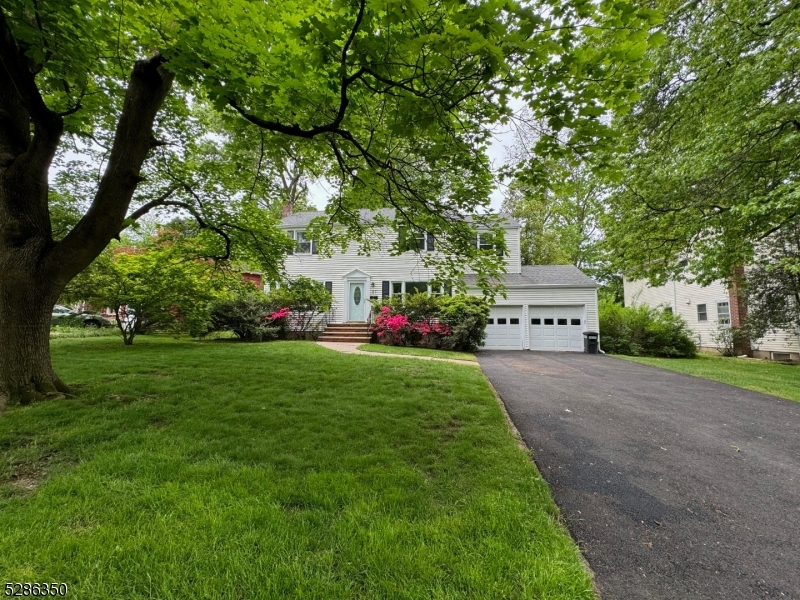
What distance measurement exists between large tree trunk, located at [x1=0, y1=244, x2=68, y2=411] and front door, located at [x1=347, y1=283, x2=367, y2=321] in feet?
41.4

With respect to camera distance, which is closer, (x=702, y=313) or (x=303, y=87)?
(x=303, y=87)

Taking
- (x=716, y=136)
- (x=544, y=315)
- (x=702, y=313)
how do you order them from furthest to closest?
(x=702, y=313) → (x=544, y=315) → (x=716, y=136)

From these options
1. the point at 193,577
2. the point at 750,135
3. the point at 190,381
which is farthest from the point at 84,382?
the point at 750,135

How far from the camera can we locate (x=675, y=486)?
2971 mm

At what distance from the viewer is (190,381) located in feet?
18.5

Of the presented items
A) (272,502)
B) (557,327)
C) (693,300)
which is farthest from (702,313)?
(272,502)

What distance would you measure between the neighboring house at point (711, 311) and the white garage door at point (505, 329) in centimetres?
485

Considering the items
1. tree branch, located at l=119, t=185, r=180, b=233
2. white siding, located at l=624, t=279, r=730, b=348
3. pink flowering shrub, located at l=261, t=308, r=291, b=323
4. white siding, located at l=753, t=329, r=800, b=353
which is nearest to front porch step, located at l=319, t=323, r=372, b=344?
pink flowering shrub, located at l=261, t=308, r=291, b=323

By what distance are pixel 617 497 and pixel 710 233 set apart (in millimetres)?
10482

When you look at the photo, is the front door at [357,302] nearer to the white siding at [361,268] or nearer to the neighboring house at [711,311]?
the white siding at [361,268]

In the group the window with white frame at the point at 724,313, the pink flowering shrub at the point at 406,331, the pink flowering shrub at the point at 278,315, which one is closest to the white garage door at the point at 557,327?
the pink flowering shrub at the point at 406,331

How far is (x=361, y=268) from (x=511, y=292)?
7.35 metres

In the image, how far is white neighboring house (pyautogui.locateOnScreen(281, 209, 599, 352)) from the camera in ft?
51.0

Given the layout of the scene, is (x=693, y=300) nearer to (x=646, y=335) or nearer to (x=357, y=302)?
(x=646, y=335)
